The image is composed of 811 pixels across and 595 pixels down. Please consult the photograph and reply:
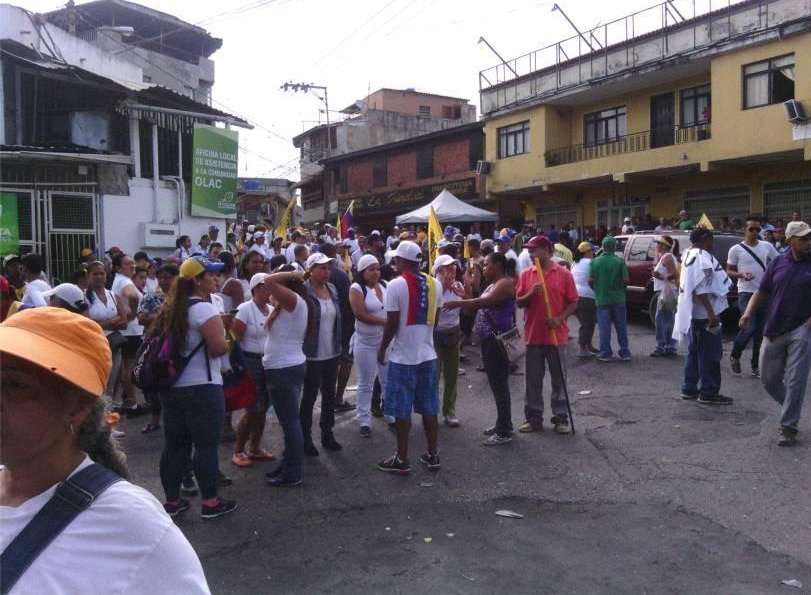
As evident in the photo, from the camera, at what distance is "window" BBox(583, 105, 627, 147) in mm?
27031

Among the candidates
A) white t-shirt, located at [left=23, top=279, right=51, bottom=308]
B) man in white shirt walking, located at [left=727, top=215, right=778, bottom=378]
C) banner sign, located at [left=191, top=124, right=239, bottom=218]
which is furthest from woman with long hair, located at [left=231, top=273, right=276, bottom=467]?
banner sign, located at [left=191, top=124, right=239, bottom=218]

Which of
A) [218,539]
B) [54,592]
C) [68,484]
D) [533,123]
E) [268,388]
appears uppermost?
[533,123]

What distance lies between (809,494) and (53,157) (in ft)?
47.2

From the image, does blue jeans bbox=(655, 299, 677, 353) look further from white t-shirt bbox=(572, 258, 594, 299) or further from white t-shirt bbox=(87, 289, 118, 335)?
white t-shirt bbox=(87, 289, 118, 335)

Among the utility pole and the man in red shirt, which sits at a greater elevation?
the utility pole

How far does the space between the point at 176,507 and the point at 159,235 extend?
13493 mm

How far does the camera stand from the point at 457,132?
3403cm

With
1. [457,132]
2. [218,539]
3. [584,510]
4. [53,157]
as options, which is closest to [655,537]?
[584,510]

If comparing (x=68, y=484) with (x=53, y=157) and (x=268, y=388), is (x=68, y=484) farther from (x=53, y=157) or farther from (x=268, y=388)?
(x=53, y=157)

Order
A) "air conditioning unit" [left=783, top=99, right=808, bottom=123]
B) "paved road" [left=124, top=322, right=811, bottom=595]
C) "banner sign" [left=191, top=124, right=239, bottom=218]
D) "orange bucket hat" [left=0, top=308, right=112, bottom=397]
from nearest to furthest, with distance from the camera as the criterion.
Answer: "orange bucket hat" [left=0, top=308, right=112, bottom=397], "paved road" [left=124, top=322, right=811, bottom=595], "banner sign" [left=191, top=124, right=239, bottom=218], "air conditioning unit" [left=783, top=99, right=808, bottom=123]

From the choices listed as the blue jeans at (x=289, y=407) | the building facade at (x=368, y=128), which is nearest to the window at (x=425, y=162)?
the building facade at (x=368, y=128)

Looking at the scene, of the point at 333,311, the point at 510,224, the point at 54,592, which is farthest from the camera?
the point at 510,224

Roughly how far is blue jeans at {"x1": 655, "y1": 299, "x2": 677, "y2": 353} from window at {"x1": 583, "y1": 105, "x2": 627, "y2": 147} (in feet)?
59.7

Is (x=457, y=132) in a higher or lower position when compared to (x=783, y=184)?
higher
